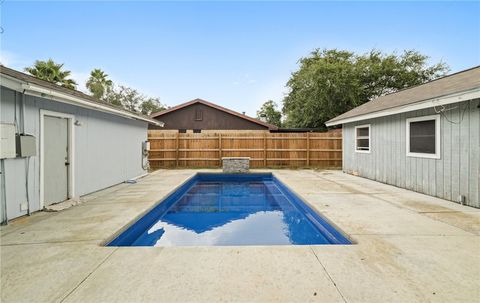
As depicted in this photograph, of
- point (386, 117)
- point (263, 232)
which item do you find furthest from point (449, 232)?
point (386, 117)

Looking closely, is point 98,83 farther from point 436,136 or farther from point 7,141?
point 436,136

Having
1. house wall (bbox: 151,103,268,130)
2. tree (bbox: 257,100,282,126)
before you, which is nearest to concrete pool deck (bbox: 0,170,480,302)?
house wall (bbox: 151,103,268,130)

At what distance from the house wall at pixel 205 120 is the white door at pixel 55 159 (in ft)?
37.2

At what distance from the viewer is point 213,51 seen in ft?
50.5

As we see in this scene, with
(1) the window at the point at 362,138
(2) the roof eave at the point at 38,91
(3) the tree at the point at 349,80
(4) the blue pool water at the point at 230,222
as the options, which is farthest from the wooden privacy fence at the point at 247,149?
(3) the tree at the point at 349,80

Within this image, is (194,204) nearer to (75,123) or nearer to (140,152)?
(75,123)

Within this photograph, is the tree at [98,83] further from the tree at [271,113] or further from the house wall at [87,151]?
the tree at [271,113]

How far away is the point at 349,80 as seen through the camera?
19.3 m

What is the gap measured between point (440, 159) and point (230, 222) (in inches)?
213

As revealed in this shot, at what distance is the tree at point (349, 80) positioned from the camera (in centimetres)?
1928

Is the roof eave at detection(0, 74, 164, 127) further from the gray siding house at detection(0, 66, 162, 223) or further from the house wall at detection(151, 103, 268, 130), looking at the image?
the house wall at detection(151, 103, 268, 130)

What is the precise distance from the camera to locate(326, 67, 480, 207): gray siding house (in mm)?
5055

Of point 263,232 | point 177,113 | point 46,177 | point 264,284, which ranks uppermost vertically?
point 177,113

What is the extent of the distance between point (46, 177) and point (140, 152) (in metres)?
5.29
